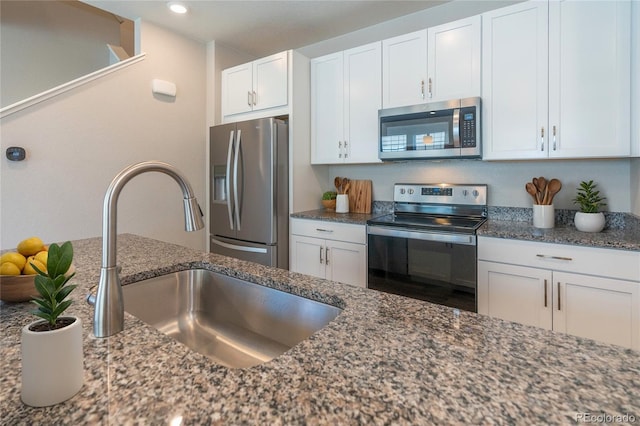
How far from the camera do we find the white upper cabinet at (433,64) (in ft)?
7.27

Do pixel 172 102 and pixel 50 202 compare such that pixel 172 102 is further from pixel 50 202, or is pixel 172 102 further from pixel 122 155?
pixel 50 202

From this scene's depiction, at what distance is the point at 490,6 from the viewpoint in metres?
2.49

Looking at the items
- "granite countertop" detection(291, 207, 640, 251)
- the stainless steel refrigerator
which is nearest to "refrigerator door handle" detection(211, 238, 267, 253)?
the stainless steel refrigerator

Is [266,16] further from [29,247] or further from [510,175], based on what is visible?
[29,247]

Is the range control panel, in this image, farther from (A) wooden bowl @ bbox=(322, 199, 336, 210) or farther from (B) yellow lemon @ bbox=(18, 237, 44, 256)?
(B) yellow lemon @ bbox=(18, 237, 44, 256)

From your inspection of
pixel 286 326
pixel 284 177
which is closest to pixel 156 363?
pixel 286 326

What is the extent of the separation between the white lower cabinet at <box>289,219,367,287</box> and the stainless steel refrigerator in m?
0.12

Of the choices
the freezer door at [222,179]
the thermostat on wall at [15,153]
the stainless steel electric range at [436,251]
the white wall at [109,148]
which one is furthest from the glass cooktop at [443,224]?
the thermostat on wall at [15,153]

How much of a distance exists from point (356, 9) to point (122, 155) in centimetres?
236

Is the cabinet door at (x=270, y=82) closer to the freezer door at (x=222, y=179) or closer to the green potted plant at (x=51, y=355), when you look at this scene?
the freezer door at (x=222, y=179)

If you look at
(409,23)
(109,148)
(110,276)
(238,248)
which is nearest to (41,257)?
(110,276)

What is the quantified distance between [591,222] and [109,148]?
3.55m

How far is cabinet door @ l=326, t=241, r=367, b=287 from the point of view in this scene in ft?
7.98

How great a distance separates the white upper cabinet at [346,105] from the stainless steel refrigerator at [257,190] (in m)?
0.36
